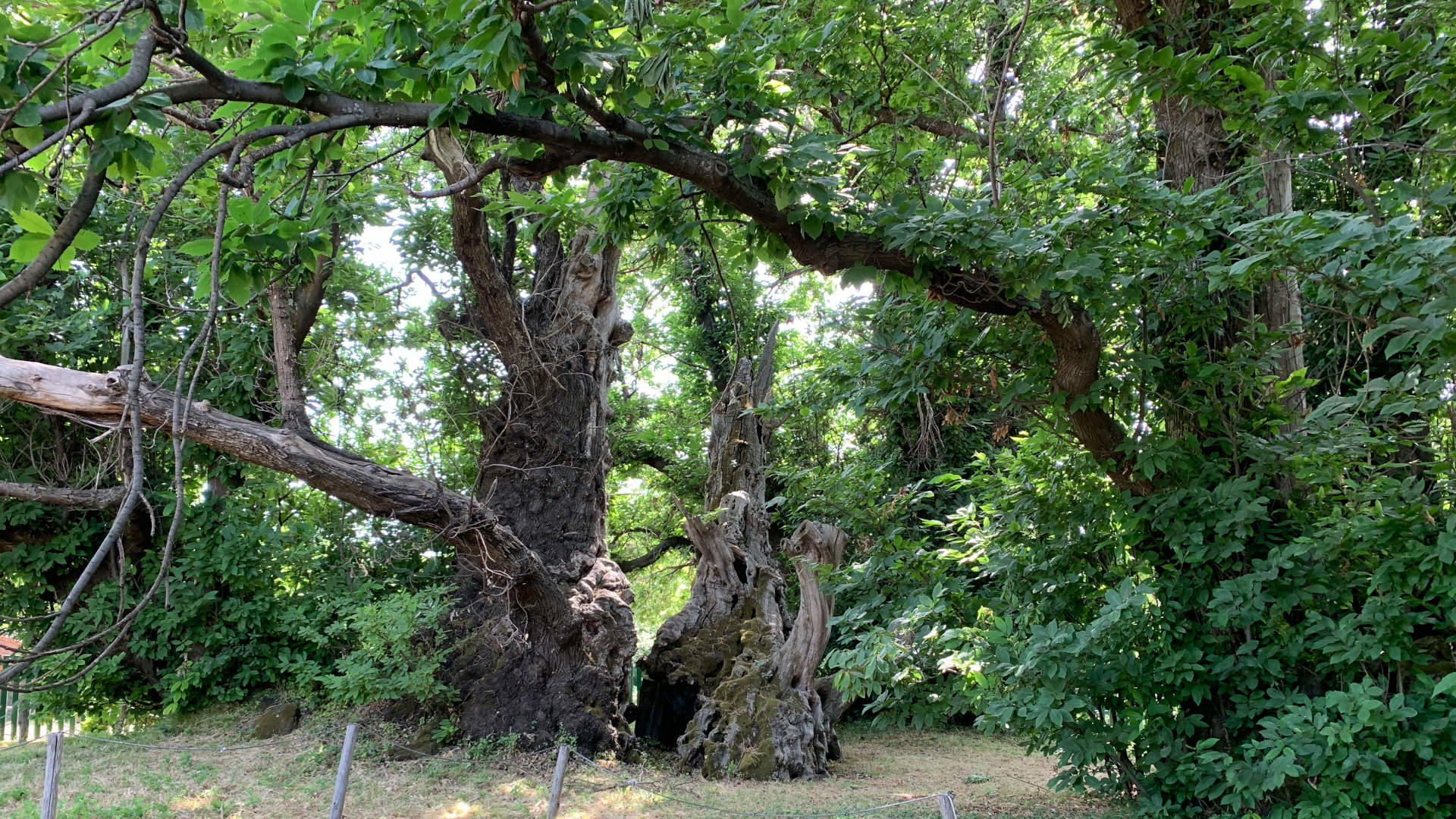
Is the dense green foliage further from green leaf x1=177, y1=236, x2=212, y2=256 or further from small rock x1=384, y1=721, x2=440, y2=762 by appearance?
small rock x1=384, y1=721, x2=440, y2=762

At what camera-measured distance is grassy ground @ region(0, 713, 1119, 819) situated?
22.0ft

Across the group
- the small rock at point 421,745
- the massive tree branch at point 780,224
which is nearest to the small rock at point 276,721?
the small rock at point 421,745

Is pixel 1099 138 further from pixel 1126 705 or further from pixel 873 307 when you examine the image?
pixel 1126 705

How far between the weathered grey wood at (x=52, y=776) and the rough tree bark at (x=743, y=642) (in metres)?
5.17

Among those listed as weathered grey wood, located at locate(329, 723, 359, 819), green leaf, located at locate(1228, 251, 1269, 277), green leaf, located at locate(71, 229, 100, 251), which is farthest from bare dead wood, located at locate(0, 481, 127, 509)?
green leaf, located at locate(1228, 251, 1269, 277)

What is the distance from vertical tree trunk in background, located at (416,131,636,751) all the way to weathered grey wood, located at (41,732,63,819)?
3282mm

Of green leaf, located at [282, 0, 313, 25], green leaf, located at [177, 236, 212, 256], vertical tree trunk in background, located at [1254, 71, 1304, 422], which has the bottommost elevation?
green leaf, located at [177, 236, 212, 256]

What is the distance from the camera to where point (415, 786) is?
24.6 ft

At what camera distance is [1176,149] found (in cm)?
571

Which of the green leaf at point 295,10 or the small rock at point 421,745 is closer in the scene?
the green leaf at point 295,10

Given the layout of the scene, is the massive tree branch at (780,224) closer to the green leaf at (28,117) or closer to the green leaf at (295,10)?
the green leaf at (295,10)

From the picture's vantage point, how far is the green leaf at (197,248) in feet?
7.69

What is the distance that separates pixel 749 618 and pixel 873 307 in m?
5.37

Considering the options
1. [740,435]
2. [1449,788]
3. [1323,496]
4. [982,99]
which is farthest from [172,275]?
[1449,788]
